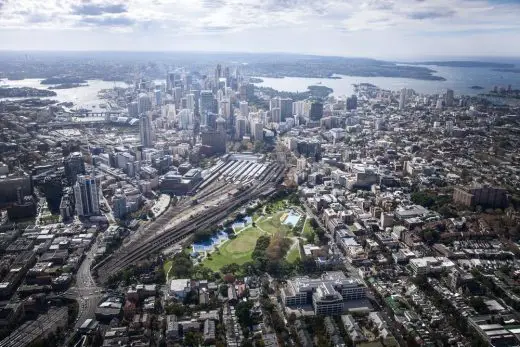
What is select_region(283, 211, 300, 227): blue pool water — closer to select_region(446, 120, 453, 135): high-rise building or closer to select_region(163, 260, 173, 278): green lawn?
select_region(163, 260, 173, 278): green lawn

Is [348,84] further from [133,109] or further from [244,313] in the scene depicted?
[244,313]

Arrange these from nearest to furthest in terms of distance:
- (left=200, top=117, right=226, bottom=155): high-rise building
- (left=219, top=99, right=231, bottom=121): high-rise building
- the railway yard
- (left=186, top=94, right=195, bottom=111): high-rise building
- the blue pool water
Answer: the railway yard
the blue pool water
(left=200, top=117, right=226, bottom=155): high-rise building
(left=219, top=99, right=231, bottom=121): high-rise building
(left=186, top=94, right=195, bottom=111): high-rise building

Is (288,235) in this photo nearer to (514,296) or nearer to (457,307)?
(457,307)

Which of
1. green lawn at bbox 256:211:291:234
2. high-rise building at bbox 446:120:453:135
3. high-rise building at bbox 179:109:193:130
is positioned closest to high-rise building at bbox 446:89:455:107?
high-rise building at bbox 446:120:453:135

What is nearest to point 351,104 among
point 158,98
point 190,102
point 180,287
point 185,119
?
point 190,102

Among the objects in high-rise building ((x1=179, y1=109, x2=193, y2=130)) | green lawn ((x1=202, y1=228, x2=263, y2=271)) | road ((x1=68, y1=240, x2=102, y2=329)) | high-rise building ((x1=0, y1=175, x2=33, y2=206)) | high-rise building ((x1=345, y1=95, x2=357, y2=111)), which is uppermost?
high-rise building ((x1=345, y1=95, x2=357, y2=111))

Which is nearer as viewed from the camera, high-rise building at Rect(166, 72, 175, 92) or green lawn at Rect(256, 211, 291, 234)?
green lawn at Rect(256, 211, 291, 234)

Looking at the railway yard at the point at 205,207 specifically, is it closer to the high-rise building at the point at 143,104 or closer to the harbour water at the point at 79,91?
the high-rise building at the point at 143,104
